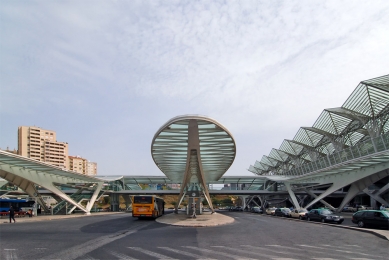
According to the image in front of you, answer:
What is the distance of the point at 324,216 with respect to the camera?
2977 cm

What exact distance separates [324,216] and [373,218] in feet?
25.8

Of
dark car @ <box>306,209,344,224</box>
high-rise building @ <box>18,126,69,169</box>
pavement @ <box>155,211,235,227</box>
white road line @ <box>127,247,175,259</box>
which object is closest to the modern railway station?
pavement @ <box>155,211,235,227</box>

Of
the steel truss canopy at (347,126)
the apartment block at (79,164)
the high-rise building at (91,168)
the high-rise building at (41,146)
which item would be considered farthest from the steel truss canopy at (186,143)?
the high-rise building at (91,168)

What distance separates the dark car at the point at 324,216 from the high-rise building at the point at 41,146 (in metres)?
119

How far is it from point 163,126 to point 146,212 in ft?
43.1

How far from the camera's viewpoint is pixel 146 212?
34.3 meters

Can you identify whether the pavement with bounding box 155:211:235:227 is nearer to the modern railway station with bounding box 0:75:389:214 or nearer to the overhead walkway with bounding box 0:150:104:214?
the modern railway station with bounding box 0:75:389:214

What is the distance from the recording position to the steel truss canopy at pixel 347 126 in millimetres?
40844

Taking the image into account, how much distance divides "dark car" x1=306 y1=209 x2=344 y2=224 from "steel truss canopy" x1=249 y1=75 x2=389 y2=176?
1590 cm

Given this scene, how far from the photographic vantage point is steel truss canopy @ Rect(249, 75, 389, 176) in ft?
134

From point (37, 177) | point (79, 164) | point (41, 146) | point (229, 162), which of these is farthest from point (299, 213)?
point (79, 164)

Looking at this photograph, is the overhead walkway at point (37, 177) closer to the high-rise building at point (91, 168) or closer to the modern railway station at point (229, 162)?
the modern railway station at point (229, 162)

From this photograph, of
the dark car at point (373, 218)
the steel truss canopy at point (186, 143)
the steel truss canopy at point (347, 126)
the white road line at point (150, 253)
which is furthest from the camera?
the steel truss canopy at point (347, 126)

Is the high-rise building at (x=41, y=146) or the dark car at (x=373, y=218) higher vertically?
the high-rise building at (x=41, y=146)
